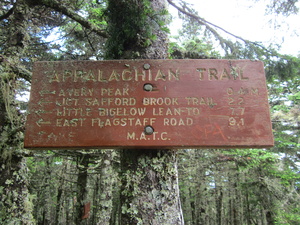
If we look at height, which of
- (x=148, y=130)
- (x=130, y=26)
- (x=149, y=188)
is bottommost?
(x=149, y=188)

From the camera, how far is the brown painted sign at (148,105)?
5.45 ft

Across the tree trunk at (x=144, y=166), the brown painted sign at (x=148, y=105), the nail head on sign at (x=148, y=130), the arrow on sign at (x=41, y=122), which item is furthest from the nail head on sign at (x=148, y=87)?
Answer: the arrow on sign at (x=41, y=122)

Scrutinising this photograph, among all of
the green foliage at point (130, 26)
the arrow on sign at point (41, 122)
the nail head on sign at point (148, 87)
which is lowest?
the arrow on sign at point (41, 122)

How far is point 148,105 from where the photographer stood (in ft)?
5.62

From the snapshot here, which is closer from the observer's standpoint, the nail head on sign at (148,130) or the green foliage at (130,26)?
the nail head on sign at (148,130)

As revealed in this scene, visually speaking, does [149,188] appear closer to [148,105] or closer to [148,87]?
[148,105]

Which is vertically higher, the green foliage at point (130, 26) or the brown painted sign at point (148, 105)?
the green foliage at point (130, 26)

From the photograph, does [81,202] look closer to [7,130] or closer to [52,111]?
[7,130]

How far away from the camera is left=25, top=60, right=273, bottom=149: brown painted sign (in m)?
1.66

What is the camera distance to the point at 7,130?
3.97 m

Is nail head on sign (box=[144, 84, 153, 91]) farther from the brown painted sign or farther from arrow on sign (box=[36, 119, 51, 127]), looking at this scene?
arrow on sign (box=[36, 119, 51, 127])

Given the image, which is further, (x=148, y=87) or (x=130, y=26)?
(x=130, y=26)

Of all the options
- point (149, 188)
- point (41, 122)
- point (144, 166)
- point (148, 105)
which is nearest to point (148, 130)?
point (148, 105)

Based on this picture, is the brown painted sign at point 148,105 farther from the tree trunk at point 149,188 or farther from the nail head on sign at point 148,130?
the tree trunk at point 149,188
